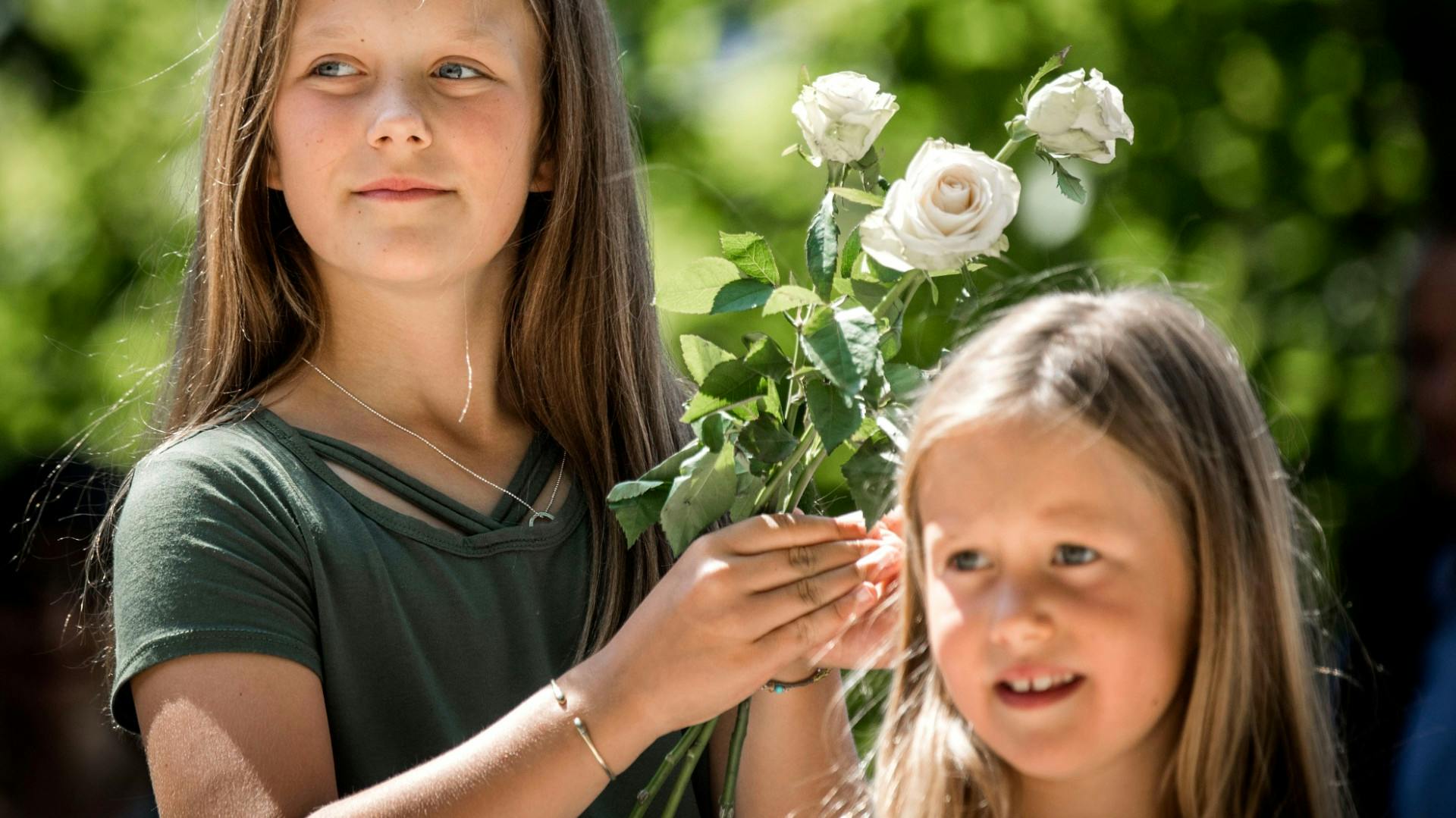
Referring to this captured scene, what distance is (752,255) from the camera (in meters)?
1.96

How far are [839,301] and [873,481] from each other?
21cm

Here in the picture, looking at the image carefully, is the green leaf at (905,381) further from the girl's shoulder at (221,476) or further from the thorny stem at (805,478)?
the girl's shoulder at (221,476)

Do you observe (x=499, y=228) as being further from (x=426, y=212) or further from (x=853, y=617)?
(x=853, y=617)

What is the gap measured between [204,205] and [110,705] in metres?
0.72

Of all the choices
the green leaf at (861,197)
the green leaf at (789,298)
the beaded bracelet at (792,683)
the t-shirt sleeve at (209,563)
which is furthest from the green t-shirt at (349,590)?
the green leaf at (861,197)

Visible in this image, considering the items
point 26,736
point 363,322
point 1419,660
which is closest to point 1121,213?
point 1419,660

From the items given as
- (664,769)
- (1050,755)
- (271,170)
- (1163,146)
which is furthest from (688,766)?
(1163,146)

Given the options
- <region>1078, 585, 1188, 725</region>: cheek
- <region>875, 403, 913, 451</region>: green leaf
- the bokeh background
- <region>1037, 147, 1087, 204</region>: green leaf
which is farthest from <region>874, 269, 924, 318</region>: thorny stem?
the bokeh background

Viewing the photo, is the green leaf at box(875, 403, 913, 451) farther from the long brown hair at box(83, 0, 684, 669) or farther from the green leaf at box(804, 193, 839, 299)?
the long brown hair at box(83, 0, 684, 669)

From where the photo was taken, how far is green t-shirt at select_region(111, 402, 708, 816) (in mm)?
1955

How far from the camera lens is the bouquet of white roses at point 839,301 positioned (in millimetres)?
1821

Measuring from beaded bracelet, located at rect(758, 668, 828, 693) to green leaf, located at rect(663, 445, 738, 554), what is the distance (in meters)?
0.27

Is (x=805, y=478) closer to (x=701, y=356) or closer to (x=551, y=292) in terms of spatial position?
(x=701, y=356)

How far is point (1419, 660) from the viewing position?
3.29 meters
